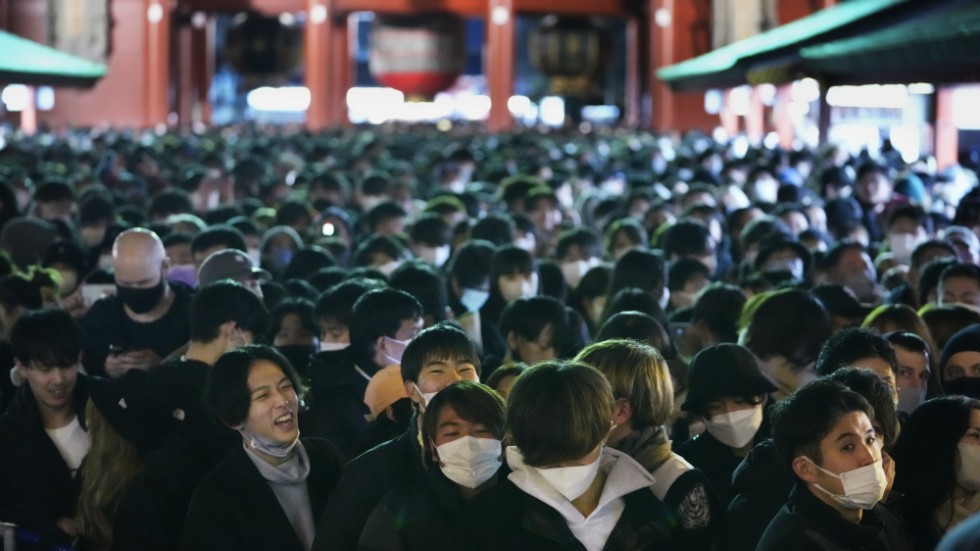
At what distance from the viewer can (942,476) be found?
4852mm

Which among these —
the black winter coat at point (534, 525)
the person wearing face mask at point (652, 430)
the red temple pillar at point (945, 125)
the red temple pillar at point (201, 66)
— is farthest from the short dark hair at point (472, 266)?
the red temple pillar at point (201, 66)

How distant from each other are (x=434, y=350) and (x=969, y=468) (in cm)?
176

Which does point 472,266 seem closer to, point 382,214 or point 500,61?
point 382,214

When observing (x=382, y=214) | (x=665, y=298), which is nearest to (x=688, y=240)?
(x=665, y=298)

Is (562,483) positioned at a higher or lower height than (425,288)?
lower

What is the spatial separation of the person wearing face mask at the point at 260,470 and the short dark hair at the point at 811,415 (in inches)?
61.9

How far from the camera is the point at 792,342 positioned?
258 inches

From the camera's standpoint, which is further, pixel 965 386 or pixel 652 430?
pixel 965 386

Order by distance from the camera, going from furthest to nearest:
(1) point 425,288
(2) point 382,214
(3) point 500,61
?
1. (3) point 500,61
2. (2) point 382,214
3. (1) point 425,288

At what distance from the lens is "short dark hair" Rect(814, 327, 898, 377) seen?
5.73 metres

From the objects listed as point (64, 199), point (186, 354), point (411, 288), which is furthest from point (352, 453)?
point (64, 199)

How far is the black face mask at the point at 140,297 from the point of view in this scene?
8031mm

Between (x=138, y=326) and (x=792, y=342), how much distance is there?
3.36 m

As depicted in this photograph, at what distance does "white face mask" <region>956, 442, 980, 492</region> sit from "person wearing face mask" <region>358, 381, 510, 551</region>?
1410mm
